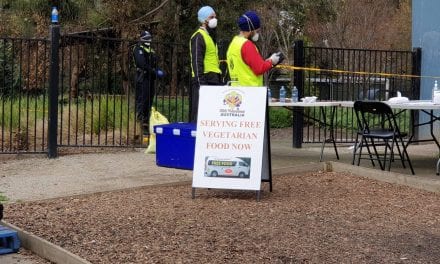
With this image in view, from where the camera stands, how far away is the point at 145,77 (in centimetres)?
1184

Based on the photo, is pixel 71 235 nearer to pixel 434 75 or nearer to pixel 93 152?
pixel 93 152

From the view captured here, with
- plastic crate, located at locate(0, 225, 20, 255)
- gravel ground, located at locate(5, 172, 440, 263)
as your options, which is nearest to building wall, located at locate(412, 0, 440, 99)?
gravel ground, located at locate(5, 172, 440, 263)

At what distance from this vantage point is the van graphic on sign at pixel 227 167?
7.50 m

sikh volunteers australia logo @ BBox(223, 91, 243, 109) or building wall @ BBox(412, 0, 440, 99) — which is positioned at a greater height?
building wall @ BBox(412, 0, 440, 99)

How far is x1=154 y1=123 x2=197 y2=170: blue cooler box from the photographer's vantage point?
923cm

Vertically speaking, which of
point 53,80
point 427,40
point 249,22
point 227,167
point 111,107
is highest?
point 427,40

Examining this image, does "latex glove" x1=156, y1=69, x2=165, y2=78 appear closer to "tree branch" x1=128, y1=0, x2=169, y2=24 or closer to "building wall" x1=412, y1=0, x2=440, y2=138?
"building wall" x1=412, y1=0, x2=440, y2=138

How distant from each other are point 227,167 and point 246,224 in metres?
1.18

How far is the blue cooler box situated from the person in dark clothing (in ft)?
7.36

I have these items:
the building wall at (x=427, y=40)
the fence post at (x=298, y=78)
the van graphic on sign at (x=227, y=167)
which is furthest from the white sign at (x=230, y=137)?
the building wall at (x=427, y=40)

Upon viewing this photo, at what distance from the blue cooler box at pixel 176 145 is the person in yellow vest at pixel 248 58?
1333 mm

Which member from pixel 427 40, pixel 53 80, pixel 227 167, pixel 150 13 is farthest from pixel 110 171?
pixel 150 13

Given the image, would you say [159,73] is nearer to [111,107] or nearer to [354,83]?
[111,107]

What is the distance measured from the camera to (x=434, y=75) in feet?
42.8
